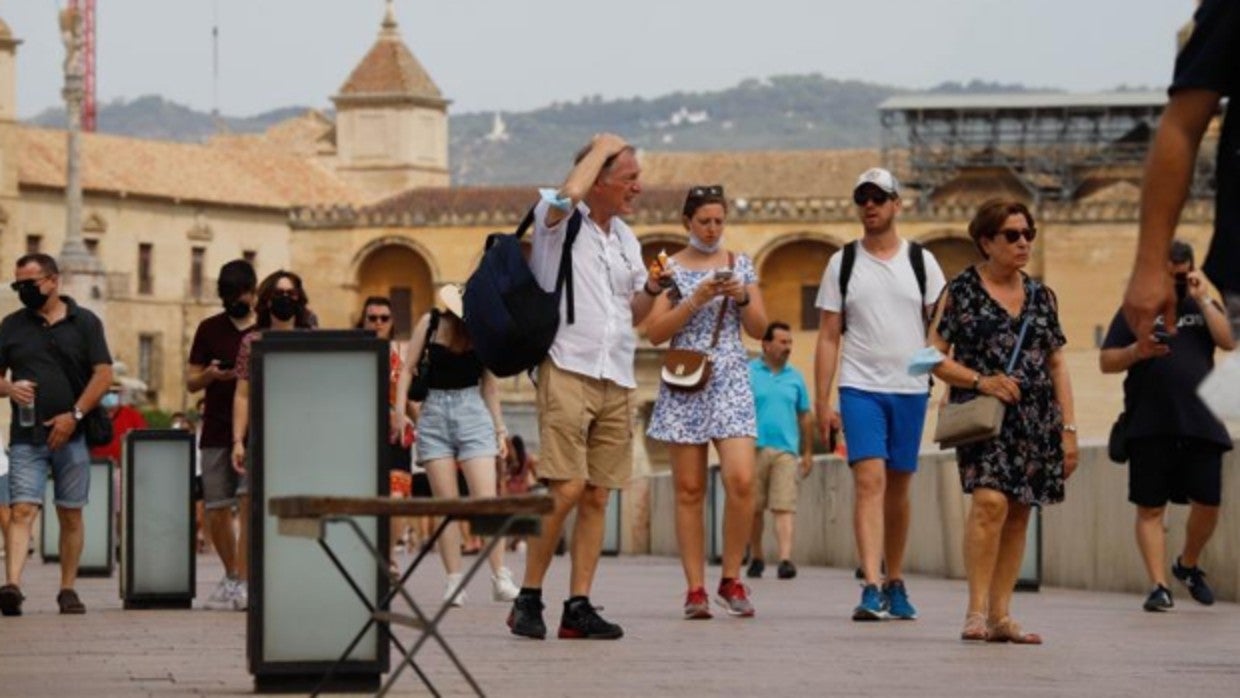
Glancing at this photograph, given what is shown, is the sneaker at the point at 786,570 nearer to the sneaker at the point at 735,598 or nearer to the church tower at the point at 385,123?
the sneaker at the point at 735,598

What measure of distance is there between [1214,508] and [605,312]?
371 centimetres

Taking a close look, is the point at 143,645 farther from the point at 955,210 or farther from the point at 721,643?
the point at 955,210

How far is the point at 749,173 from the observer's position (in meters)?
138

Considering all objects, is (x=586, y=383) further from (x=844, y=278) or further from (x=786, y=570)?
(x=786, y=570)

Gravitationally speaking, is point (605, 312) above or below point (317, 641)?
above

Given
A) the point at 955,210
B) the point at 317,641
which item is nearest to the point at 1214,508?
the point at 317,641

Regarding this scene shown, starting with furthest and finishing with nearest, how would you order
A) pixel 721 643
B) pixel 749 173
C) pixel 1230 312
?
pixel 749 173 < pixel 721 643 < pixel 1230 312

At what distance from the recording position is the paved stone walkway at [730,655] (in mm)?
9812

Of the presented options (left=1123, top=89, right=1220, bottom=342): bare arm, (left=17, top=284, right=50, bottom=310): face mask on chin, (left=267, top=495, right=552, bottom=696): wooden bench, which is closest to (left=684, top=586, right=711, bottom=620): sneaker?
(left=17, top=284, right=50, bottom=310): face mask on chin

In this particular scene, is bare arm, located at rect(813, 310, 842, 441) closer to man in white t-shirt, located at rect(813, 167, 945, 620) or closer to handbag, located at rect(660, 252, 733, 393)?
man in white t-shirt, located at rect(813, 167, 945, 620)

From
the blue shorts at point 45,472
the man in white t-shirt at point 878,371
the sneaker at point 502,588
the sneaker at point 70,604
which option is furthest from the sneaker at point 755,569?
the man in white t-shirt at point 878,371

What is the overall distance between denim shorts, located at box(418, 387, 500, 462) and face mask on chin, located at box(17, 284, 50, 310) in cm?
183

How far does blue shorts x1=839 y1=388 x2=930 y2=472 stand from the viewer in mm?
13758

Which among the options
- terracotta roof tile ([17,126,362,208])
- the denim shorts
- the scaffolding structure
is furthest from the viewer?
the scaffolding structure
